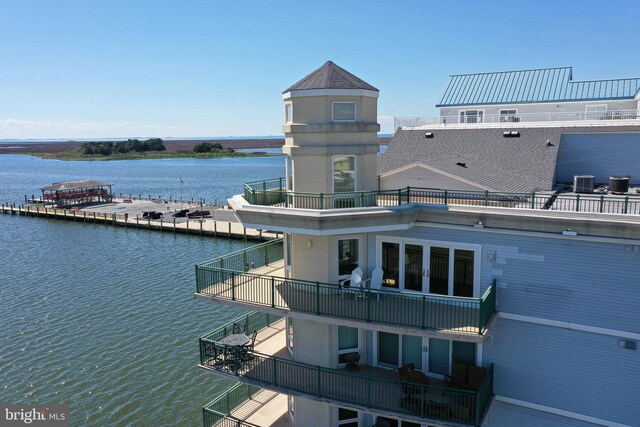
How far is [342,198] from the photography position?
15297mm

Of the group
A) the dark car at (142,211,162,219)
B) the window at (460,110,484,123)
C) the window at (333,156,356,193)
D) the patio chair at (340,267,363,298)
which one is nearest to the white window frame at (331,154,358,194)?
the window at (333,156,356,193)

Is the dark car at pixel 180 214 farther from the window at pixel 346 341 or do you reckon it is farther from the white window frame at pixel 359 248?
the white window frame at pixel 359 248

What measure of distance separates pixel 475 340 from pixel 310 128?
785 centimetres

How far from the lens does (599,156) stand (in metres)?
20.5

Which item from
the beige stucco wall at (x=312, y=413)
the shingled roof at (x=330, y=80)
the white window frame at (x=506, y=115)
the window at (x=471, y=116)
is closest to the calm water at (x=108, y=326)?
the beige stucco wall at (x=312, y=413)

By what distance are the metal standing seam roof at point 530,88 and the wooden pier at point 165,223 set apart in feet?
93.5

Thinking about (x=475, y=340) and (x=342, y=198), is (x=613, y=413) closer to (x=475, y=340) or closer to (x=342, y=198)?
(x=475, y=340)

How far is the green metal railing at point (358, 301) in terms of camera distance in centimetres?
1367

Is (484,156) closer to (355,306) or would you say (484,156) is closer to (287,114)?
(287,114)

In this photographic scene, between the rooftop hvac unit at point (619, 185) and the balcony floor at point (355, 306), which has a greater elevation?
the rooftop hvac unit at point (619, 185)

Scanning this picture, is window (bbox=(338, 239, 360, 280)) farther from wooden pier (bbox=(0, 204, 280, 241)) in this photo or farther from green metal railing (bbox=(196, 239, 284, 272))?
wooden pier (bbox=(0, 204, 280, 241))

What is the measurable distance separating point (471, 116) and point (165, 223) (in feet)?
154

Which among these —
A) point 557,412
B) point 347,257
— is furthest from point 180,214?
point 557,412

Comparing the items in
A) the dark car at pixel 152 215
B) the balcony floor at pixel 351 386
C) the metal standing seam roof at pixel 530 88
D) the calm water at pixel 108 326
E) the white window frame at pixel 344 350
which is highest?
the metal standing seam roof at pixel 530 88
